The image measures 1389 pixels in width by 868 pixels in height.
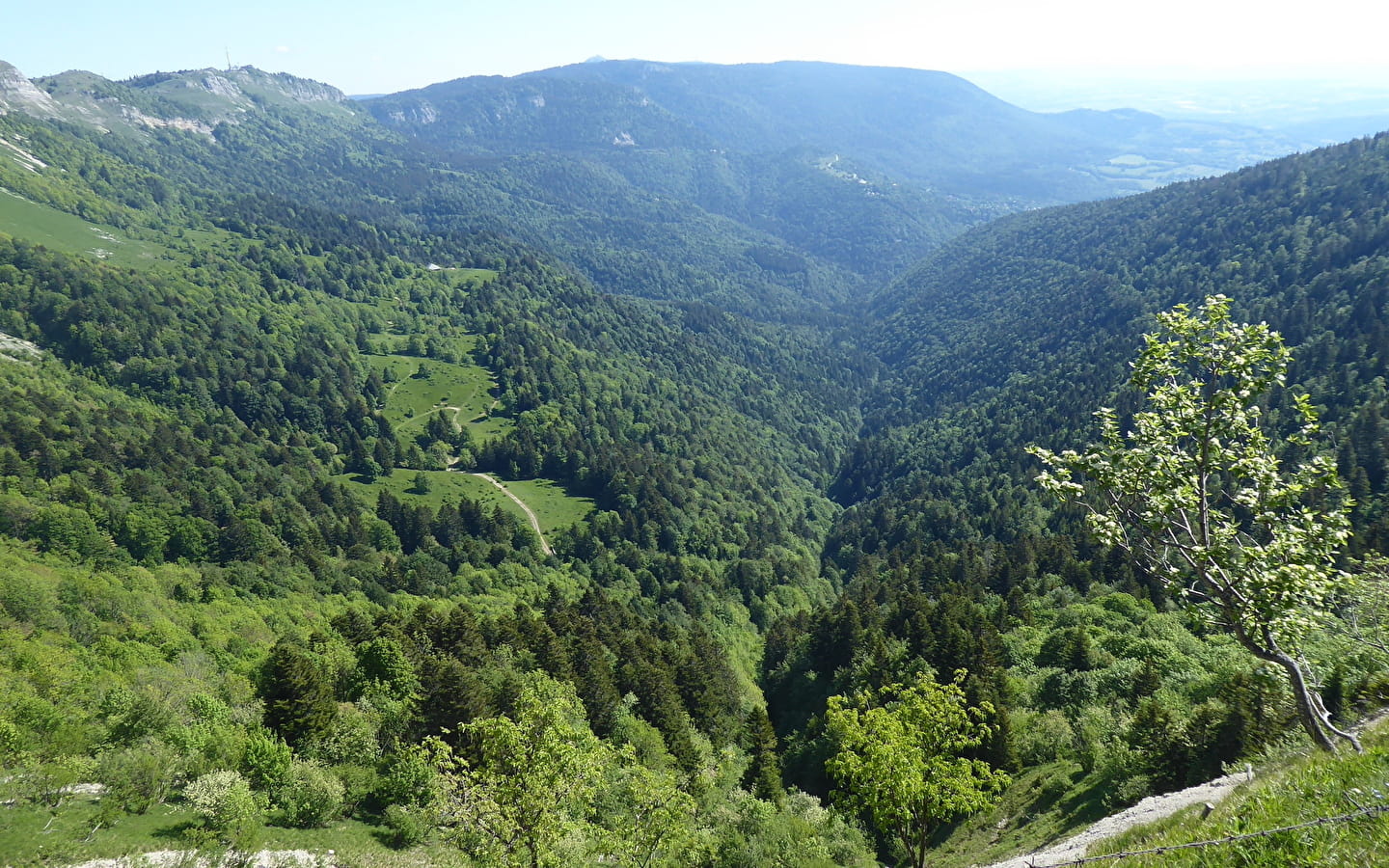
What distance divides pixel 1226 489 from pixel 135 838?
153 ft

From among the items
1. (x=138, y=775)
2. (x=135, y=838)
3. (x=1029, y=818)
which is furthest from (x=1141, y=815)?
(x=138, y=775)

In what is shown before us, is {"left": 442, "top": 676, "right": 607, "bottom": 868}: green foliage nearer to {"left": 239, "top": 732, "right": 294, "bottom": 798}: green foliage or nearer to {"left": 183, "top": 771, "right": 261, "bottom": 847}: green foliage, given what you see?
{"left": 183, "top": 771, "right": 261, "bottom": 847}: green foliage

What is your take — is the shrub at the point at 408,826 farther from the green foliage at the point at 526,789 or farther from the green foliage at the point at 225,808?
the green foliage at the point at 225,808

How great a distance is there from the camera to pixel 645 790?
35625 mm

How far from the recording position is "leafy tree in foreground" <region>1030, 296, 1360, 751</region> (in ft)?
56.3

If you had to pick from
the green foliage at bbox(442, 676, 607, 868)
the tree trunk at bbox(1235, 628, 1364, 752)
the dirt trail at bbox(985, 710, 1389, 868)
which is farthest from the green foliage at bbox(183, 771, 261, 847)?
the tree trunk at bbox(1235, 628, 1364, 752)

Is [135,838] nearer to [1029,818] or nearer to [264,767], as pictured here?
[264,767]

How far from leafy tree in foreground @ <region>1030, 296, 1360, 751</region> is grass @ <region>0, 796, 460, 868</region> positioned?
37355 millimetres

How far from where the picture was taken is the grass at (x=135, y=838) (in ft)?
100

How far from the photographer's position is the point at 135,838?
33.2 metres

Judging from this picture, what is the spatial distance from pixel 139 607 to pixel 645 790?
79.3 metres

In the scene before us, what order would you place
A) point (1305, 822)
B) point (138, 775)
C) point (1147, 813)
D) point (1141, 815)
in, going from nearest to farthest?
point (1305, 822), point (1147, 813), point (1141, 815), point (138, 775)

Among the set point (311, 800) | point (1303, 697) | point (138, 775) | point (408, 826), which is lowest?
point (408, 826)

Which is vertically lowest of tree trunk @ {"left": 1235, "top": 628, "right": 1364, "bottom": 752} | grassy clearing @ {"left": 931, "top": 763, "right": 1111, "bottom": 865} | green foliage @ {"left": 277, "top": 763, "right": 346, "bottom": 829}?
grassy clearing @ {"left": 931, "top": 763, "right": 1111, "bottom": 865}
